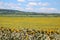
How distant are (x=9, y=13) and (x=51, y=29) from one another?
1.17 metres

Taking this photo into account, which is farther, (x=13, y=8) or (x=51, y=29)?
(x=13, y=8)

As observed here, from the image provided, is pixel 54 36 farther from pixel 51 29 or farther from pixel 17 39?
pixel 17 39

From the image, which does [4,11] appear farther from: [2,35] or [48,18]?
[48,18]

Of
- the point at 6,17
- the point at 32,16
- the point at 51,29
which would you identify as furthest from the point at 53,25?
the point at 6,17

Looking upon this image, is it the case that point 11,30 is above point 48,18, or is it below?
below

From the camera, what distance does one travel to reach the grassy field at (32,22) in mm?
4211

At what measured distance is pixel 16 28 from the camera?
179 inches

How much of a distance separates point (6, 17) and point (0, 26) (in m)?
0.31

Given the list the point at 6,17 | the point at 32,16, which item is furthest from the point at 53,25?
the point at 6,17

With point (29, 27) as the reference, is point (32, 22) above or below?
above

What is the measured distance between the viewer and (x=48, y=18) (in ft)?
13.9

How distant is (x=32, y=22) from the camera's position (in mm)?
4441

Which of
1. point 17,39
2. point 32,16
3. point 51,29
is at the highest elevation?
point 32,16

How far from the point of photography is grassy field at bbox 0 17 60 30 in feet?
13.8
